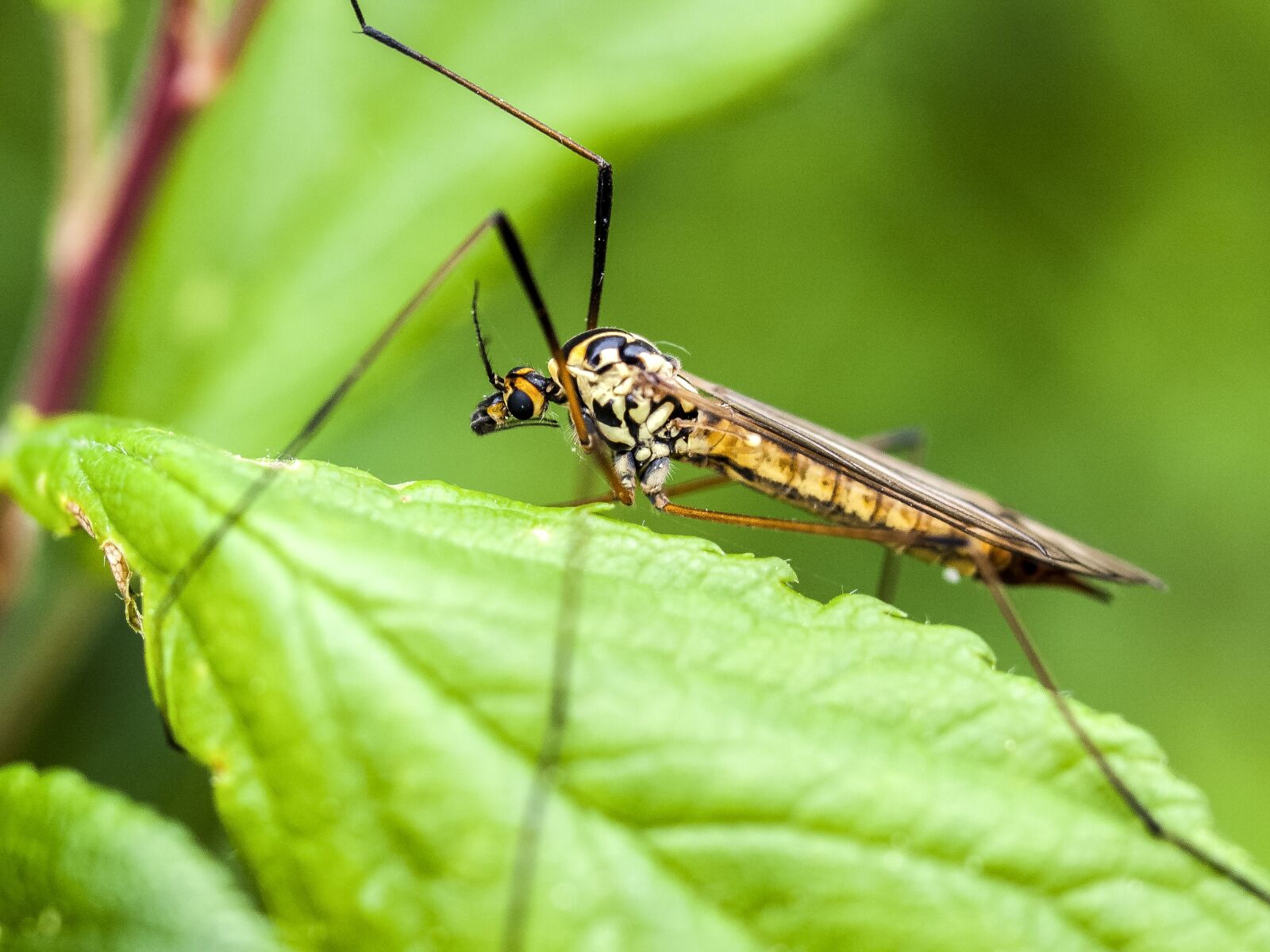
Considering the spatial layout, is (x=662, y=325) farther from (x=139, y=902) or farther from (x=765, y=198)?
(x=139, y=902)

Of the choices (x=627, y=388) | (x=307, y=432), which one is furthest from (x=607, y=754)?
(x=627, y=388)

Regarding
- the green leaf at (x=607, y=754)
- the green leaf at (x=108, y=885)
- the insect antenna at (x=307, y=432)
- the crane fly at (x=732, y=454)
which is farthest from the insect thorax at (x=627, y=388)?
the green leaf at (x=108, y=885)

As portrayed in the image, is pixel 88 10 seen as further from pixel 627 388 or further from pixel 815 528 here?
pixel 815 528

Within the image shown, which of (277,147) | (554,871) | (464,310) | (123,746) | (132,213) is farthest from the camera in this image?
(123,746)

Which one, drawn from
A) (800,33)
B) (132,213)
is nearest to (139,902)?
(132,213)

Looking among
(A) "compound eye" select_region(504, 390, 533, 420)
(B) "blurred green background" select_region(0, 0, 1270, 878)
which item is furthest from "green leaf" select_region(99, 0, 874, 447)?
(A) "compound eye" select_region(504, 390, 533, 420)

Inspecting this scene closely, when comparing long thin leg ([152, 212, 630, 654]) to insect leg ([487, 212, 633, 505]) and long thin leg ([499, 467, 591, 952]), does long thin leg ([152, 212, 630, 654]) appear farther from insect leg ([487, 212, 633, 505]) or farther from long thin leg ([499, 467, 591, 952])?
long thin leg ([499, 467, 591, 952])

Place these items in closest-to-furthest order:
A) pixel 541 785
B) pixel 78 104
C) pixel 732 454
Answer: pixel 541 785 < pixel 78 104 < pixel 732 454
